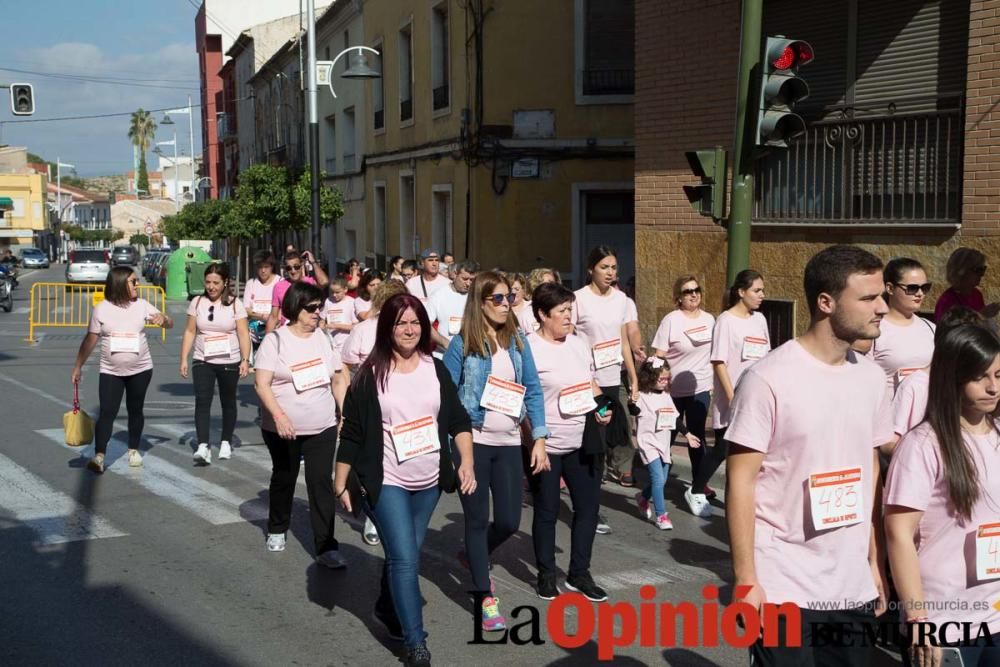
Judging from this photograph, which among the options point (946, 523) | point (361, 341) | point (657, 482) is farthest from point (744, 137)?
point (946, 523)

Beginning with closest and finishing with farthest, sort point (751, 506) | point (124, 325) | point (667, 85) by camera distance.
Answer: point (751, 506) < point (124, 325) < point (667, 85)

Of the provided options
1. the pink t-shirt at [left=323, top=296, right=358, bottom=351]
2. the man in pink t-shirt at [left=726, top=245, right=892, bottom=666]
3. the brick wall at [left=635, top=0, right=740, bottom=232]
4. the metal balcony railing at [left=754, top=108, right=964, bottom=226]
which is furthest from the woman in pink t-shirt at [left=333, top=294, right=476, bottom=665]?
the brick wall at [left=635, top=0, right=740, bottom=232]

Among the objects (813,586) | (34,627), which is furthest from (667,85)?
(813,586)

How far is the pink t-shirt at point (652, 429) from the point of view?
26.4 ft

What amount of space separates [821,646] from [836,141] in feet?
29.5

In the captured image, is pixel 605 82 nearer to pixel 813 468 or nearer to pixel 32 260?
pixel 813 468

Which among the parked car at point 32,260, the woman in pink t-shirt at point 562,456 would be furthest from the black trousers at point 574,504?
the parked car at point 32,260

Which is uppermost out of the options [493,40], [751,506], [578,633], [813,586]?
[493,40]

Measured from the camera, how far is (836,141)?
459 inches

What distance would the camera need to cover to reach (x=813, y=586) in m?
3.52

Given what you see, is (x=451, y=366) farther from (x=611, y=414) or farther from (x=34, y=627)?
(x=34, y=627)

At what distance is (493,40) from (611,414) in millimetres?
15088

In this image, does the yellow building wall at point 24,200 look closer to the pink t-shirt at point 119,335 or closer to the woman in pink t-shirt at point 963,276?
the pink t-shirt at point 119,335

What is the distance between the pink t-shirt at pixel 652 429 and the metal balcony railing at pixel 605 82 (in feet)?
41.1
